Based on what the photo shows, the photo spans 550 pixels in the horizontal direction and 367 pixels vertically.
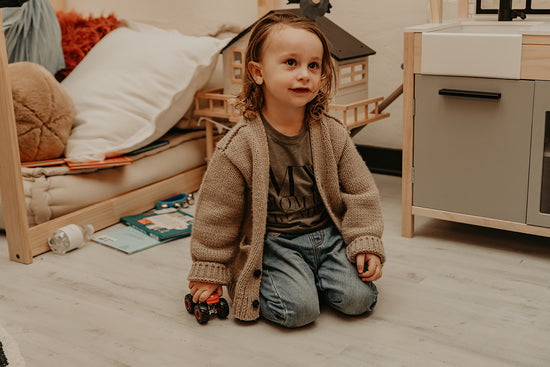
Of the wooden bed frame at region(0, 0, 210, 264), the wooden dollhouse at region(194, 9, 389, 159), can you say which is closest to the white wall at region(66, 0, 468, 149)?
the wooden dollhouse at region(194, 9, 389, 159)

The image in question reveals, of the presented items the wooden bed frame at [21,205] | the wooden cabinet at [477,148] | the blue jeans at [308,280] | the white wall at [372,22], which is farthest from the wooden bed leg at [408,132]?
the wooden bed frame at [21,205]

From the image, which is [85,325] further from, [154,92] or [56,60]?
[56,60]

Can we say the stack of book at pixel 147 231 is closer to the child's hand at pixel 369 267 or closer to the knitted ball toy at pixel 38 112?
the knitted ball toy at pixel 38 112

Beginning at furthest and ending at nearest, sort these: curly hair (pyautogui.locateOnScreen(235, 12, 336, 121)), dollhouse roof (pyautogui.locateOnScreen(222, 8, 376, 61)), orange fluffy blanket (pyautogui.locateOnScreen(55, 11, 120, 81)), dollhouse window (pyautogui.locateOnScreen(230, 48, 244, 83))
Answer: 1. orange fluffy blanket (pyautogui.locateOnScreen(55, 11, 120, 81))
2. dollhouse window (pyautogui.locateOnScreen(230, 48, 244, 83))
3. dollhouse roof (pyautogui.locateOnScreen(222, 8, 376, 61))
4. curly hair (pyautogui.locateOnScreen(235, 12, 336, 121))

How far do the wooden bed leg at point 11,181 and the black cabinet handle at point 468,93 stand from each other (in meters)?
0.99

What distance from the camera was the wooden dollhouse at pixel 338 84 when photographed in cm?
185

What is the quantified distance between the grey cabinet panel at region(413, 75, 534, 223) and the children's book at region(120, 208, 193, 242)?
63 centimetres

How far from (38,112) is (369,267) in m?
0.98

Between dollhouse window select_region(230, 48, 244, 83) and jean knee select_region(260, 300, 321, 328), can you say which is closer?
jean knee select_region(260, 300, 321, 328)

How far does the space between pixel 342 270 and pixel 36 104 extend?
95 cm

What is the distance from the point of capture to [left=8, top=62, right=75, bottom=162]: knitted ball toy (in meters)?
1.71

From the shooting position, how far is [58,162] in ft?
5.88

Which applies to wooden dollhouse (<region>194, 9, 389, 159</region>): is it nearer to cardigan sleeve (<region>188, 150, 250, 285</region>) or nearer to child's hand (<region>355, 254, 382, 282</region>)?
cardigan sleeve (<region>188, 150, 250, 285</region>)

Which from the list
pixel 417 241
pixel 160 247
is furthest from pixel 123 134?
pixel 417 241
